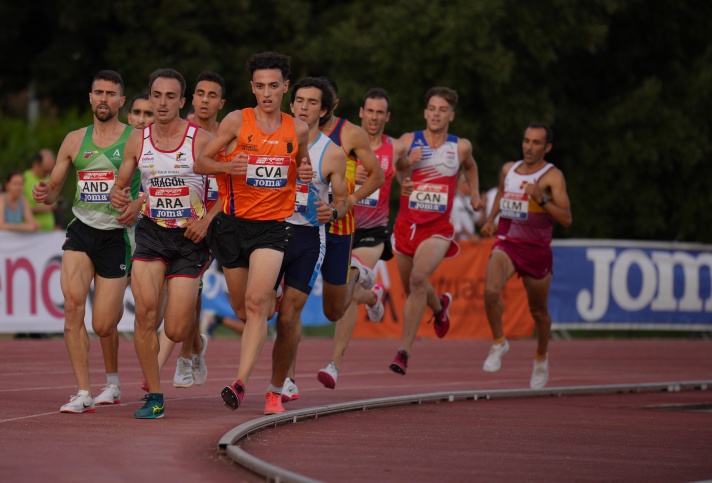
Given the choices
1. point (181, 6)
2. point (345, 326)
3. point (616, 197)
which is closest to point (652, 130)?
point (616, 197)

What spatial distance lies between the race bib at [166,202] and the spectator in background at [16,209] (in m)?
9.89

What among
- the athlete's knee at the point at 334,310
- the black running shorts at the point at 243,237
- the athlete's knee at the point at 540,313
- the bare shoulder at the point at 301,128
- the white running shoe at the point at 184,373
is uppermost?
the bare shoulder at the point at 301,128

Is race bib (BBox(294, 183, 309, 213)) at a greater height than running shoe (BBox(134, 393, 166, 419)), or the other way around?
race bib (BBox(294, 183, 309, 213))

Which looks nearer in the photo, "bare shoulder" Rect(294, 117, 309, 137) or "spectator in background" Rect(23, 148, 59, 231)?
"bare shoulder" Rect(294, 117, 309, 137)

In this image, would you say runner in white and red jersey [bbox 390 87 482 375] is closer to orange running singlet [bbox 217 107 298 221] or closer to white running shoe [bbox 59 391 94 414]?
orange running singlet [bbox 217 107 298 221]

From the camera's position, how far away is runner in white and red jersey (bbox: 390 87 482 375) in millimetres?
15055

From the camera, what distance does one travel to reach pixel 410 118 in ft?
100

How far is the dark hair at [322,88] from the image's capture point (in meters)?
11.9

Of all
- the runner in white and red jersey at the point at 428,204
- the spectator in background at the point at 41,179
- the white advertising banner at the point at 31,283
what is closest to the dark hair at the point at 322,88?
the runner in white and red jersey at the point at 428,204

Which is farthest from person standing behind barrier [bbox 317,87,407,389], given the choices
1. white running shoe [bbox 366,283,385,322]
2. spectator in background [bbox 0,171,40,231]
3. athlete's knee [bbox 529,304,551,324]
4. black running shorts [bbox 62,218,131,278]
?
spectator in background [bbox 0,171,40,231]

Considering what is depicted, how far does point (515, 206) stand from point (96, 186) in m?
Answer: 5.64

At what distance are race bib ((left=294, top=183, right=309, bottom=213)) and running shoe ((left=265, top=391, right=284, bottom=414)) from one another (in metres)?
1.40

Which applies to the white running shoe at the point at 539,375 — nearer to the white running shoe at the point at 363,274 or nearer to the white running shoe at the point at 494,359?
the white running shoe at the point at 494,359

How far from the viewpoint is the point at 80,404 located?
10.8 metres
